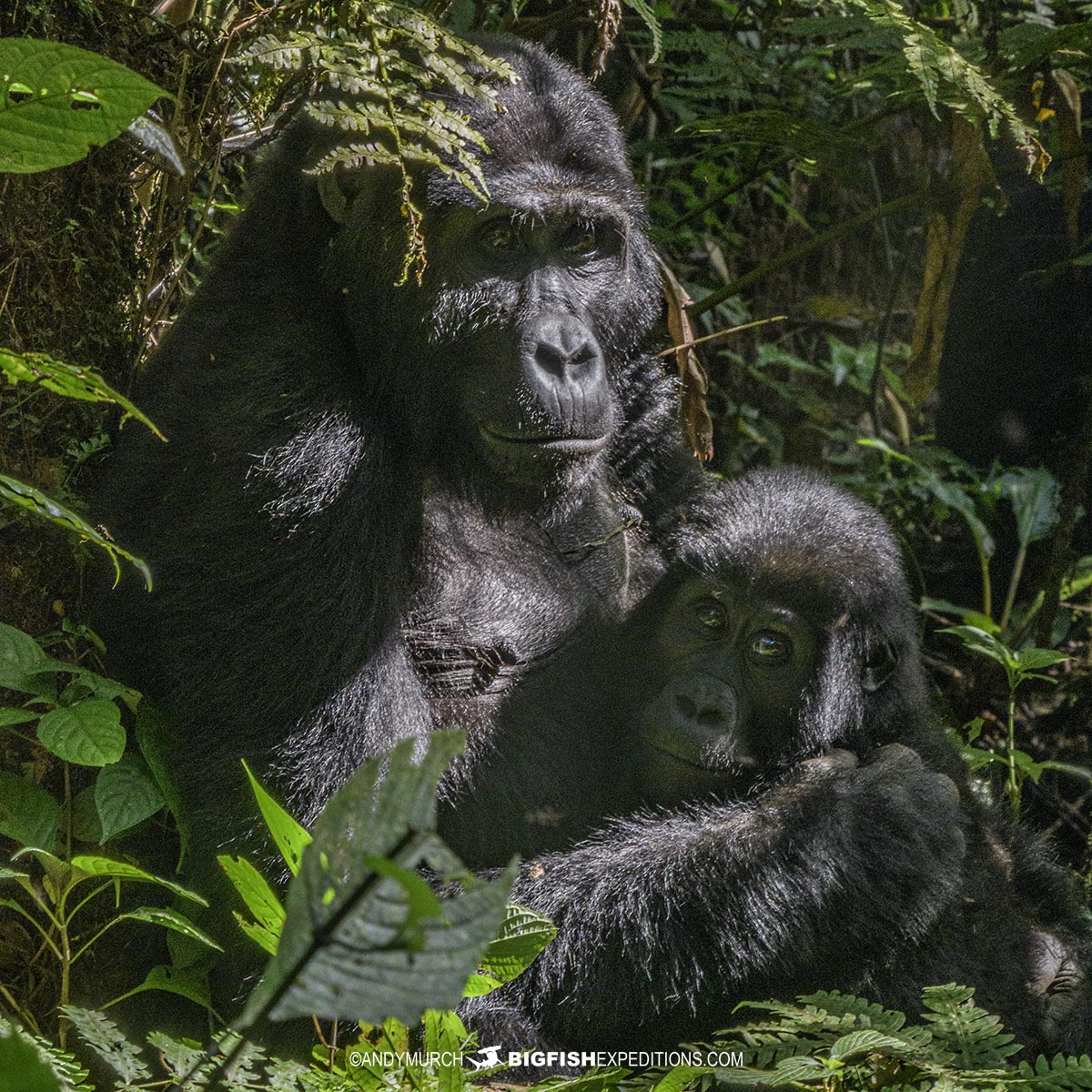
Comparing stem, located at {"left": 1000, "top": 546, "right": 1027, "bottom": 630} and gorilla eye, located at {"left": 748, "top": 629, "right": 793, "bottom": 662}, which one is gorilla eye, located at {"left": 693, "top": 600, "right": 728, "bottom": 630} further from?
stem, located at {"left": 1000, "top": 546, "right": 1027, "bottom": 630}

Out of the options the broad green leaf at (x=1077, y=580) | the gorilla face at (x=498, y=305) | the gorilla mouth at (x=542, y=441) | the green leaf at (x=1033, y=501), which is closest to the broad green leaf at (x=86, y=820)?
the gorilla face at (x=498, y=305)

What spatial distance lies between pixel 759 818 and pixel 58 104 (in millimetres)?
2327

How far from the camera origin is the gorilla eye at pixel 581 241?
337cm

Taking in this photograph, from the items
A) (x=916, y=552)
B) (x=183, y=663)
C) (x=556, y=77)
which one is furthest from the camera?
(x=916, y=552)

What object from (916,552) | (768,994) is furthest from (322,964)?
(916,552)

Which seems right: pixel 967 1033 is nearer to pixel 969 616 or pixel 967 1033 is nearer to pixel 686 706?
pixel 686 706

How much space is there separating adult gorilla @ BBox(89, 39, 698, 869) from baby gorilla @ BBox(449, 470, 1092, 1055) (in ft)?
1.13

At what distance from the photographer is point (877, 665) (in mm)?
3709

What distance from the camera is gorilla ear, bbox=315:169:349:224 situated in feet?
10.5

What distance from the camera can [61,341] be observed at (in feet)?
10.5

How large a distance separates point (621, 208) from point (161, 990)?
7.74 ft

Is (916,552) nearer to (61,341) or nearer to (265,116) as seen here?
(265,116)

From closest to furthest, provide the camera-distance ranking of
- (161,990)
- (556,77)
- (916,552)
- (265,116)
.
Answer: (161,990) < (556,77) < (265,116) < (916,552)

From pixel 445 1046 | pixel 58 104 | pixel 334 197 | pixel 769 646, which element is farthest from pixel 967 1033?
pixel 334 197
